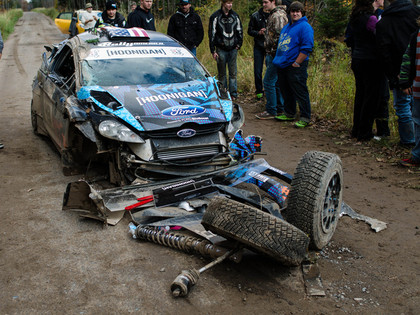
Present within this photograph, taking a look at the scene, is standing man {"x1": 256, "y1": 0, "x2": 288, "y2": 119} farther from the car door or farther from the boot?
the car door

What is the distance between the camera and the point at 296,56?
25.5ft

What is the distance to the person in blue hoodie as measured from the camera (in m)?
7.61

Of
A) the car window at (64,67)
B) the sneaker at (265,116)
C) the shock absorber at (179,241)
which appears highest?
the car window at (64,67)

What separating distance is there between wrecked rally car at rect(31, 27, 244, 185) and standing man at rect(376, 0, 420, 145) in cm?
238

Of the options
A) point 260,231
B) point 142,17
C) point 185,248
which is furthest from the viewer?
point 142,17

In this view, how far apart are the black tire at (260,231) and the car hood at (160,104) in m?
1.66

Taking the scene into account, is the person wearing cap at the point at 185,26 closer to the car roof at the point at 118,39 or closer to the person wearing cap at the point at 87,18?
the car roof at the point at 118,39

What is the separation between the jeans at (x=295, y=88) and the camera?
7758 mm

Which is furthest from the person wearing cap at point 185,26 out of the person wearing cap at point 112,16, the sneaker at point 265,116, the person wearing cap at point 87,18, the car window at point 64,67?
the person wearing cap at point 87,18

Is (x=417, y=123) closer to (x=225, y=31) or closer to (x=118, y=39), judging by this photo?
(x=118, y=39)

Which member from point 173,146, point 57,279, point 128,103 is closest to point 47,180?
point 128,103

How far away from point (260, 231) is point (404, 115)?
4130mm

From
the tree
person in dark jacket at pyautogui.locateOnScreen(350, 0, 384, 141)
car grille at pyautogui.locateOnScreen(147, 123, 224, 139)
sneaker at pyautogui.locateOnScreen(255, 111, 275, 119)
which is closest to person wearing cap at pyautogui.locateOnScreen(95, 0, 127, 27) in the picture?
sneaker at pyautogui.locateOnScreen(255, 111, 275, 119)

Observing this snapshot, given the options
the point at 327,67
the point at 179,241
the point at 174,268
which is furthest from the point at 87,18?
the point at 174,268
